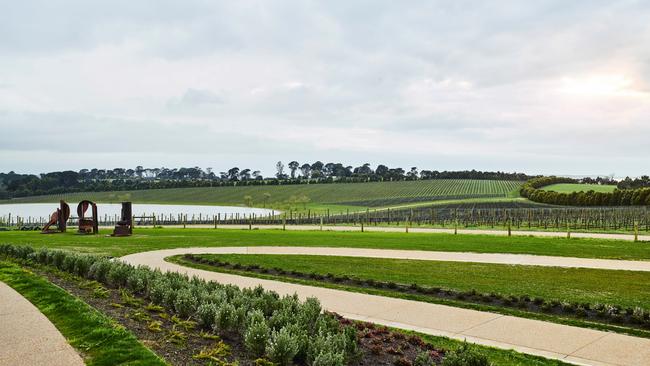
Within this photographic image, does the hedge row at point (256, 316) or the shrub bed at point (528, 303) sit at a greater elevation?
the hedge row at point (256, 316)

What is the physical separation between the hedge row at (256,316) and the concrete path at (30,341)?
6.17 feet

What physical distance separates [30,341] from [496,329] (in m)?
7.22

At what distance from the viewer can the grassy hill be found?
307ft

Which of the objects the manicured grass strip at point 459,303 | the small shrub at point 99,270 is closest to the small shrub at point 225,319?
the manicured grass strip at point 459,303

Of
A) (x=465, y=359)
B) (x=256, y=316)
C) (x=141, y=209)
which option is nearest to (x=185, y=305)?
(x=256, y=316)

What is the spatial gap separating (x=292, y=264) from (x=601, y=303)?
9.11 m

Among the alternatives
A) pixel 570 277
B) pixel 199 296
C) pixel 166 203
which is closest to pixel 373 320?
pixel 199 296

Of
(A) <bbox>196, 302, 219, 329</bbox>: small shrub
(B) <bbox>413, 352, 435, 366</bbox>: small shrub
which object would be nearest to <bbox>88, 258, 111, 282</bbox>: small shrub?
(A) <bbox>196, 302, 219, 329</bbox>: small shrub

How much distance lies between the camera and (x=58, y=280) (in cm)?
1242

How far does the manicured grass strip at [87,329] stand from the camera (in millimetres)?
6539

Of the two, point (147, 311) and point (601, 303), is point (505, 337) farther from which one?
point (147, 311)

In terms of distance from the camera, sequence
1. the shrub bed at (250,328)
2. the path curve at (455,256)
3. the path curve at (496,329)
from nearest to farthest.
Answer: the shrub bed at (250,328) → the path curve at (496,329) → the path curve at (455,256)

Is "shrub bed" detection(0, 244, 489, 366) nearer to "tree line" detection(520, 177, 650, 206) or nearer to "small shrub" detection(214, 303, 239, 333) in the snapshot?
"small shrub" detection(214, 303, 239, 333)

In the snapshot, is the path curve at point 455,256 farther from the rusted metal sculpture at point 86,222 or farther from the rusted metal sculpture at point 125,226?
the rusted metal sculpture at point 86,222
